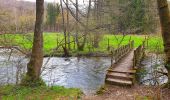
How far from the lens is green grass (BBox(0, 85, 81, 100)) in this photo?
13.2 meters

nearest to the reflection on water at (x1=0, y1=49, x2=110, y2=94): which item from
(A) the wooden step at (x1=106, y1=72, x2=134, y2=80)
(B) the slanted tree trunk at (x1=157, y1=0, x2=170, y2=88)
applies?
(A) the wooden step at (x1=106, y1=72, x2=134, y2=80)

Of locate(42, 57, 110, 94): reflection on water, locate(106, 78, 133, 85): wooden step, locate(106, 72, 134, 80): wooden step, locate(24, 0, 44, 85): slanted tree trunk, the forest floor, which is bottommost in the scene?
locate(42, 57, 110, 94): reflection on water

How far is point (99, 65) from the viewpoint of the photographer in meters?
30.6

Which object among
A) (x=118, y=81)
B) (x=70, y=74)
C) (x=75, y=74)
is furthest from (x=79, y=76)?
(x=118, y=81)

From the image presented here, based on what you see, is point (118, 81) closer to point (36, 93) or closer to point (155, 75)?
point (155, 75)

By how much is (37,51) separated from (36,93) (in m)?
2.53

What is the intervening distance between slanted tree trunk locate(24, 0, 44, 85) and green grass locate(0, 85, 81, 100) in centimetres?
76

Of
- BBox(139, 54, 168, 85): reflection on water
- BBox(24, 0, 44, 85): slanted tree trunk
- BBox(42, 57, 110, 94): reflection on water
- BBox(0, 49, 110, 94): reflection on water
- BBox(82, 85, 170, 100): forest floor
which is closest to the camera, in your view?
BBox(82, 85, 170, 100): forest floor

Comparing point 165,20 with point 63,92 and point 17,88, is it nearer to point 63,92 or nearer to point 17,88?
point 63,92

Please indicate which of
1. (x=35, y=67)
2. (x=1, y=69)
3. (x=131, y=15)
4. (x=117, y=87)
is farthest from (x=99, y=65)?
(x=131, y=15)

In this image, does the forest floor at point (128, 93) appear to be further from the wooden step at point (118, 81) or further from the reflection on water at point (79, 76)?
the reflection on water at point (79, 76)

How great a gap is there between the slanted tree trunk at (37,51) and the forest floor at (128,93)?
10.2ft

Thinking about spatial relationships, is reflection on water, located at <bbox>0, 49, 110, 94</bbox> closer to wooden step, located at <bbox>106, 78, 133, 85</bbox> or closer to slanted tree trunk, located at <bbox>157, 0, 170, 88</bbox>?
wooden step, located at <bbox>106, 78, 133, 85</bbox>

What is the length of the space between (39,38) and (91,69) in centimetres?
1318
